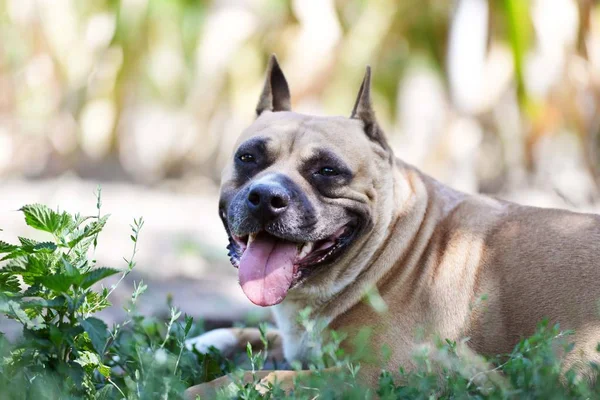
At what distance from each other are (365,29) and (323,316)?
5.51m

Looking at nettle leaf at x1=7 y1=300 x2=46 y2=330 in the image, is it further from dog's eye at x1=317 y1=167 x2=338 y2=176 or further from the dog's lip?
dog's eye at x1=317 y1=167 x2=338 y2=176

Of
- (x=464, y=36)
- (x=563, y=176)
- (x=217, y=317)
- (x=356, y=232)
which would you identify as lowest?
(x=563, y=176)

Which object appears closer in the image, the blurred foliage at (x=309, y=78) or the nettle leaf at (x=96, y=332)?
the nettle leaf at (x=96, y=332)

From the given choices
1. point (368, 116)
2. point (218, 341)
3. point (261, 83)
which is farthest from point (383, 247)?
point (261, 83)

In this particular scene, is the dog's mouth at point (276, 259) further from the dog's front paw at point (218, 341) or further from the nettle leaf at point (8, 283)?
the nettle leaf at point (8, 283)

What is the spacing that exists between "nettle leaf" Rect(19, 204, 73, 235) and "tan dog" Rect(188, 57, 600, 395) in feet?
2.63

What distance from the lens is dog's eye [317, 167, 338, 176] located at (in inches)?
143

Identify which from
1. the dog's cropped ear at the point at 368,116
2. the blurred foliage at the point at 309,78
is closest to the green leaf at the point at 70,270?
the dog's cropped ear at the point at 368,116

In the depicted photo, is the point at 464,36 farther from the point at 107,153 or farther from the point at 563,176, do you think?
the point at 107,153

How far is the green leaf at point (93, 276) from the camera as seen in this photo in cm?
274

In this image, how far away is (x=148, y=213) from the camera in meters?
8.11

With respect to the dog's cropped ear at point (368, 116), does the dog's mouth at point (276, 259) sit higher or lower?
lower

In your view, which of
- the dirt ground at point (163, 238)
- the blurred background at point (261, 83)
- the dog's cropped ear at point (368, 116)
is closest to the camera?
the dog's cropped ear at point (368, 116)

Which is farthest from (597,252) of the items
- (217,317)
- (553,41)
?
(553,41)
